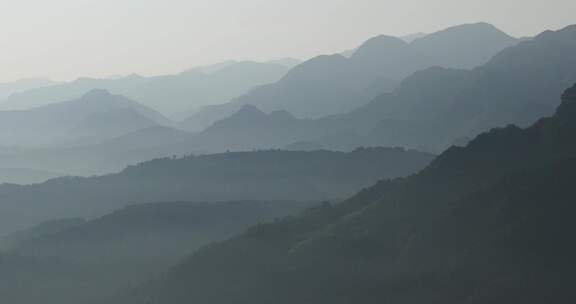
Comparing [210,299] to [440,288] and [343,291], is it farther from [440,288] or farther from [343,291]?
[440,288]

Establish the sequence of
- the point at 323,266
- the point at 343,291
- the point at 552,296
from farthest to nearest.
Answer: the point at 323,266 < the point at 343,291 < the point at 552,296

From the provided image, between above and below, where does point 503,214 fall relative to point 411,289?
above

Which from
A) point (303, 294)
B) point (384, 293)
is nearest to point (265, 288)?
point (303, 294)

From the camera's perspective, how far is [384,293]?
586 feet

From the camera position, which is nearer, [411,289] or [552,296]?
[552,296]

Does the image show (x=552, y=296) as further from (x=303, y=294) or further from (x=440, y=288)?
(x=303, y=294)

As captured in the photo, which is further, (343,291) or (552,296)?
(343,291)

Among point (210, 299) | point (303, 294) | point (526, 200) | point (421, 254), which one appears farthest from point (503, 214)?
point (210, 299)

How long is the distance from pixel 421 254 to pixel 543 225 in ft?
90.1

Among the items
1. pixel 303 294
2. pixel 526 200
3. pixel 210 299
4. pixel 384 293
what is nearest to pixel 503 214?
pixel 526 200

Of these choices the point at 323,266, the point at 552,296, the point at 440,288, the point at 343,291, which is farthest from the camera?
the point at 323,266

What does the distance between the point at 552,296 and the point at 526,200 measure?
35870 mm

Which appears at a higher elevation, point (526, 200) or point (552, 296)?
point (526, 200)

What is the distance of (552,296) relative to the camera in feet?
504
